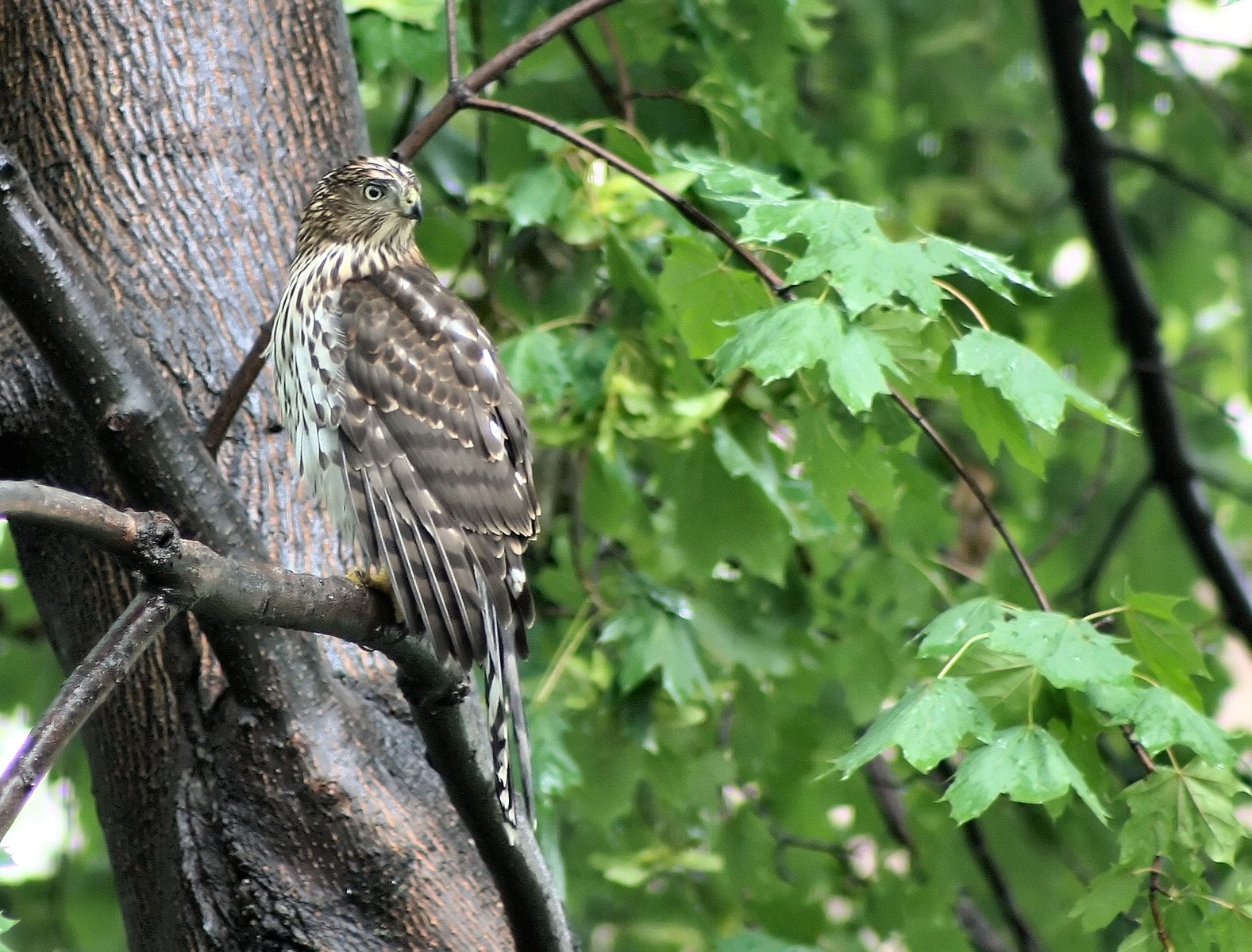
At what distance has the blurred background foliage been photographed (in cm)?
255

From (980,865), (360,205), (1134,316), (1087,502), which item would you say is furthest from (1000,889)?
(360,205)

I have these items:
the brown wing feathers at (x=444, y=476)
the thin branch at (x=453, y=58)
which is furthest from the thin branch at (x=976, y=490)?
the thin branch at (x=453, y=58)

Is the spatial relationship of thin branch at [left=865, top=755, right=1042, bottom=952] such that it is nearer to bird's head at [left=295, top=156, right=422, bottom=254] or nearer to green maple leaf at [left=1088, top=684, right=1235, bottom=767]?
green maple leaf at [left=1088, top=684, right=1235, bottom=767]

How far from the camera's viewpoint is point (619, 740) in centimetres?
357

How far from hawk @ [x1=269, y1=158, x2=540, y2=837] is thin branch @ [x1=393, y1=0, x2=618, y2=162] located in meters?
0.27

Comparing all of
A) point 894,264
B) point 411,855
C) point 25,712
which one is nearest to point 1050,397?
point 894,264

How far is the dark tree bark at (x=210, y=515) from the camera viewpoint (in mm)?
2492

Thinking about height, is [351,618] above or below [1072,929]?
above

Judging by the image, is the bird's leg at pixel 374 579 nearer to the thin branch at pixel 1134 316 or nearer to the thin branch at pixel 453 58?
the thin branch at pixel 453 58

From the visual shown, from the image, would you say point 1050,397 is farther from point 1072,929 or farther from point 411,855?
point 1072,929

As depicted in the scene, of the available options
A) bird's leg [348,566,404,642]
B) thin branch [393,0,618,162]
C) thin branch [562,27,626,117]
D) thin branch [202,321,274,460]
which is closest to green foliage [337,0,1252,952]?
thin branch [562,27,626,117]

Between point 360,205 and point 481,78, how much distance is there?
55 centimetres

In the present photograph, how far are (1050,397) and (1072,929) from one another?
2644mm

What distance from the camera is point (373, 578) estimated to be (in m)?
2.82
